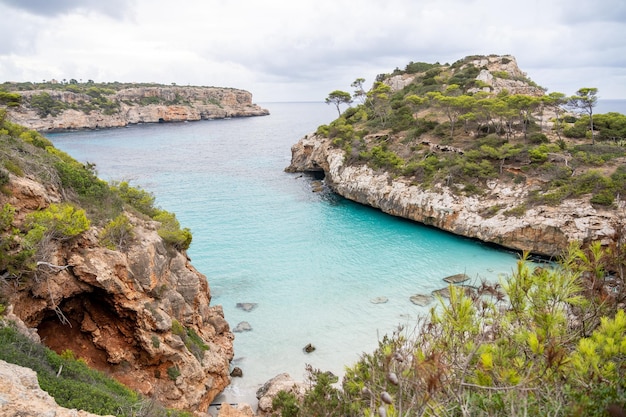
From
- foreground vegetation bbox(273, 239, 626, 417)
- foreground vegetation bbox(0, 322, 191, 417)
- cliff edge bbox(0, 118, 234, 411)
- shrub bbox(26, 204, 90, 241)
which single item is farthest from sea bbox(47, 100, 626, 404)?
shrub bbox(26, 204, 90, 241)

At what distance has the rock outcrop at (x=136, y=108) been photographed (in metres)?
83.0

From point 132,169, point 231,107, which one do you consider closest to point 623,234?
point 132,169

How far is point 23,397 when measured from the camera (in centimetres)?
559

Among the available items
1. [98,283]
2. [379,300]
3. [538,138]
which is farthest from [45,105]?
[538,138]

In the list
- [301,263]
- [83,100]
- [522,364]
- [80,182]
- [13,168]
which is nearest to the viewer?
[522,364]

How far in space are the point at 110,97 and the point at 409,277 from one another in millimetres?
109571

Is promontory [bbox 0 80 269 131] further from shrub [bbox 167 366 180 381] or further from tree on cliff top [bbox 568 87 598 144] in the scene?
tree on cliff top [bbox 568 87 598 144]

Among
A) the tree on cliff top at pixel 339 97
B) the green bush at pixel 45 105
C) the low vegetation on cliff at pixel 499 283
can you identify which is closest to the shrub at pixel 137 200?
the low vegetation on cliff at pixel 499 283

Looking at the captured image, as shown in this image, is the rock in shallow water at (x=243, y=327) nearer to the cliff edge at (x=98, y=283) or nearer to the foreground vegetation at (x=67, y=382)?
the cliff edge at (x=98, y=283)

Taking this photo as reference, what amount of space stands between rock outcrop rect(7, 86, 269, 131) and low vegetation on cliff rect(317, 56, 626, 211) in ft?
205

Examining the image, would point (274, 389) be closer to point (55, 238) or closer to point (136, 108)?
point (55, 238)

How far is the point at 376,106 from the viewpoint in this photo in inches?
1959

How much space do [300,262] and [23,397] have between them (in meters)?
18.5

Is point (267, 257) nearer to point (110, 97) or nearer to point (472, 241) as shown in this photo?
point (472, 241)
